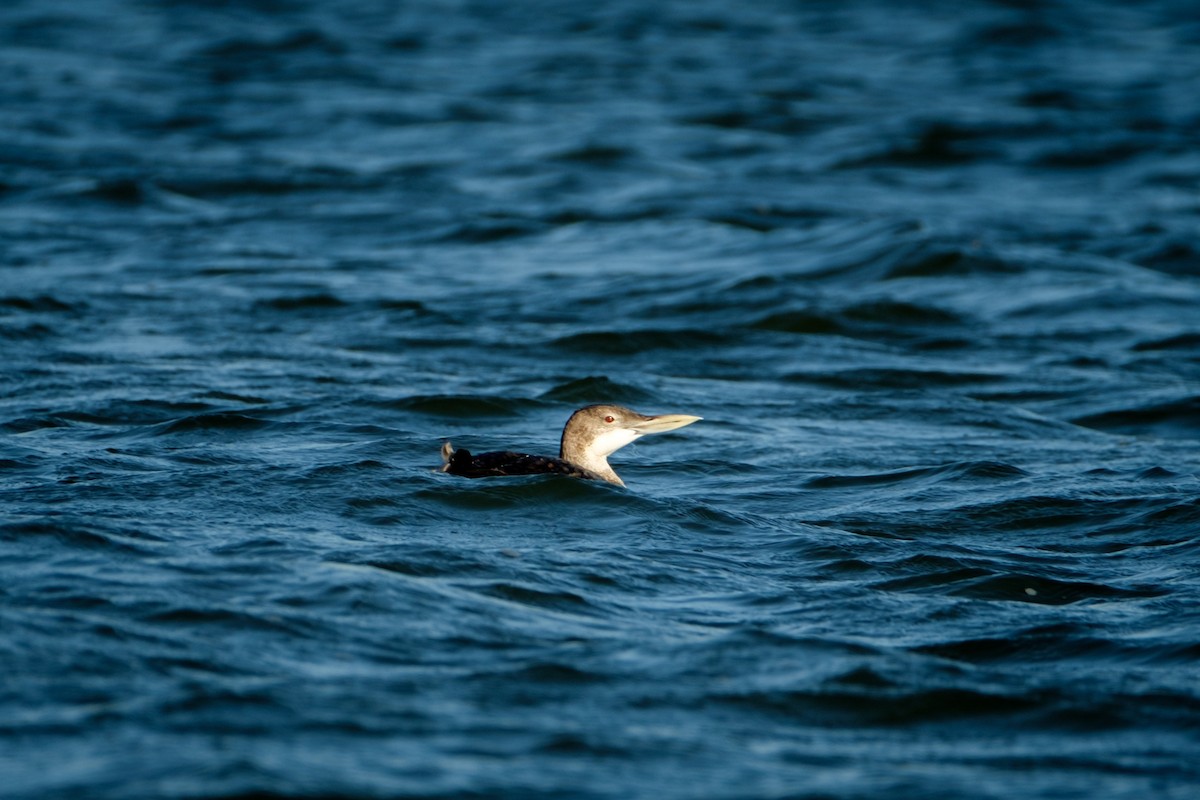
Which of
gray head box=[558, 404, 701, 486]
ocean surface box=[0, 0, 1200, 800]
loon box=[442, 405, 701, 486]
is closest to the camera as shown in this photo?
ocean surface box=[0, 0, 1200, 800]

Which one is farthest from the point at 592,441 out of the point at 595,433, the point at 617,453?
the point at 617,453

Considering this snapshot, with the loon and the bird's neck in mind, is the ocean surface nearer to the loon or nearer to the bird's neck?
the loon

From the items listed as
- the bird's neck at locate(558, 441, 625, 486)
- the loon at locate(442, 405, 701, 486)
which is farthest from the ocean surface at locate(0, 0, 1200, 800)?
the bird's neck at locate(558, 441, 625, 486)

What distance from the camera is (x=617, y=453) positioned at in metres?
9.91

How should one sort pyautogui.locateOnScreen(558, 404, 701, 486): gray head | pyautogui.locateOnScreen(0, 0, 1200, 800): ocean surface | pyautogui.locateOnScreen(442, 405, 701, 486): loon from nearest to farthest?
pyautogui.locateOnScreen(0, 0, 1200, 800): ocean surface, pyautogui.locateOnScreen(442, 405, 701, 486): loon, pyautogui.locateOnScreen(558, 404, 701, 486): gray head

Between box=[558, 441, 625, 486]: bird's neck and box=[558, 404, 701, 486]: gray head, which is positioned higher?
box=[558, 404, 701, 486]: gray head

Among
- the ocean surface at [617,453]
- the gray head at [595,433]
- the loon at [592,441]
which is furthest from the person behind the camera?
the gray head at [595,433]

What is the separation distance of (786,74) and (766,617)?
1927 centimetres

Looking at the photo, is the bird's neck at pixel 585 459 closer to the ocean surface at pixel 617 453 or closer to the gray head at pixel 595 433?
the gray head at pixel 595 433

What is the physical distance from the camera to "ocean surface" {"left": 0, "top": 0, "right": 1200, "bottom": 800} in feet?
17.5

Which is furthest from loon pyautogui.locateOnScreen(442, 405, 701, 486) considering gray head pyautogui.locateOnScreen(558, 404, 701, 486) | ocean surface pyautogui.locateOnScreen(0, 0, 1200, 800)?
ocean surface pyautogui.locateOnScreen(0, 0, 1200, 800)

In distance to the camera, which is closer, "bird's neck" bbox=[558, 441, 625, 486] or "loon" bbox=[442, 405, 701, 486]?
"loon" bbox=[442, 405, 701, 486]

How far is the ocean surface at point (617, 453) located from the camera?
5.35m

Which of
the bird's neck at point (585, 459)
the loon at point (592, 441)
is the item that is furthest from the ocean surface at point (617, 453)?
the bird's neck at point (585, 459)
